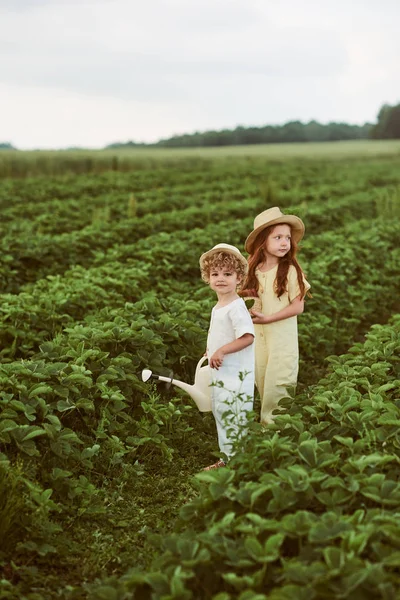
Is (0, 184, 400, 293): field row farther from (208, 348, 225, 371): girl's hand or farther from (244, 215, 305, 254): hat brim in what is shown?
(208, 348, 225, 371): girl's hand

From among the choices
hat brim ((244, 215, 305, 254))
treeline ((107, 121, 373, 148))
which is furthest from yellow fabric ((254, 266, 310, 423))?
treeline ((107, 121, 373, 148))

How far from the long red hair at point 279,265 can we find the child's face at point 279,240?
0.04 m

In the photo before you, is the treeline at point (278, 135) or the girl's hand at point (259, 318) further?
the treeline at point (278, 135)

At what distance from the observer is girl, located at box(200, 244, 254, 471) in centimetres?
411

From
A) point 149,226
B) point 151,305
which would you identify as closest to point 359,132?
point 149,226

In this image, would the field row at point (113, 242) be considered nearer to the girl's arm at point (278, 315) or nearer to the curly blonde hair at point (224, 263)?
the girl's arm at point (278, 315)

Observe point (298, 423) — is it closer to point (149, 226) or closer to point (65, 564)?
point (65, 564)

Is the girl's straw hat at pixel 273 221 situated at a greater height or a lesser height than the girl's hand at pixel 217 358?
greater

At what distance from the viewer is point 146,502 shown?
13.7 ft

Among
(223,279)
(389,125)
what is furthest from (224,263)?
(389,125)

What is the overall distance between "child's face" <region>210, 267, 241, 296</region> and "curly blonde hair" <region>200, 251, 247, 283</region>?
0.01 meters

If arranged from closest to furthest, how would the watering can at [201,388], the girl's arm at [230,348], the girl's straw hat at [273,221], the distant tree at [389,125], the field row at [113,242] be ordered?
the girl's arm at [230,348] → the watering can at [201,388] → the girl's straw hat at [273,221] → the field row at [113,242] → the distant tree at [389,125]

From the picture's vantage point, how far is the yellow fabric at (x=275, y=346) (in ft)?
15.4

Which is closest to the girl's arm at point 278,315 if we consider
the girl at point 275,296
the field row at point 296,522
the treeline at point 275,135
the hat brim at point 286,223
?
the girl at point 275,296
